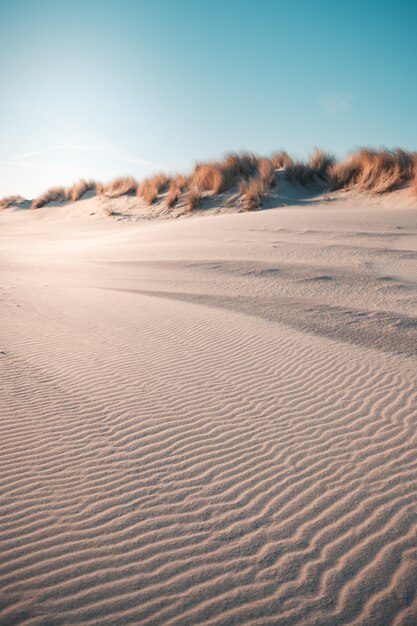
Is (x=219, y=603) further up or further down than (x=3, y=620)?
further down

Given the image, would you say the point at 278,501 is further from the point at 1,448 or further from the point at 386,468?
the point at 1,448

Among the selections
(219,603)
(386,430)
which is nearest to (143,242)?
(386,430)

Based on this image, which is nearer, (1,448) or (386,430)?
(1,448)

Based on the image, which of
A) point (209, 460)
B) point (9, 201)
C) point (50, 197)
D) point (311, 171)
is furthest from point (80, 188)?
point (209, 460)

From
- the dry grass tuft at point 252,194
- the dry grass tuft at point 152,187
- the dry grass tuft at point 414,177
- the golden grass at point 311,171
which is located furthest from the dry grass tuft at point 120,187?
the dry grass tuft at point 414,177

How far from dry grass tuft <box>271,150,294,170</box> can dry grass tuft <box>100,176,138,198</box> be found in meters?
6.48

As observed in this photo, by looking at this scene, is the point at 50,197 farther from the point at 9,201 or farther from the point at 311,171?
the point at 311,171

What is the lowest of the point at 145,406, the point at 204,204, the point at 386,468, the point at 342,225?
the point at 386,468

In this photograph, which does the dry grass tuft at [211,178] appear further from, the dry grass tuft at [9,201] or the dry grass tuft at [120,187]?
the dry grass tuft at [9,201]

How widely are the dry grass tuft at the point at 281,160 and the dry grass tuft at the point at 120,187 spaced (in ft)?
21.3

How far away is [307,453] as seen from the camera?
2.78 metres

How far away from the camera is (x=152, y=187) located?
1717cm

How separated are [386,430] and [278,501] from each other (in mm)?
1137

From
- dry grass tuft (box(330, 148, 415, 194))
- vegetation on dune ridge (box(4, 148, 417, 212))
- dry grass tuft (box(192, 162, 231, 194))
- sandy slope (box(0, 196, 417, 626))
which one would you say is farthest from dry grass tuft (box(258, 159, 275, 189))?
sandy slope (box(0, 196, 417, 626))
